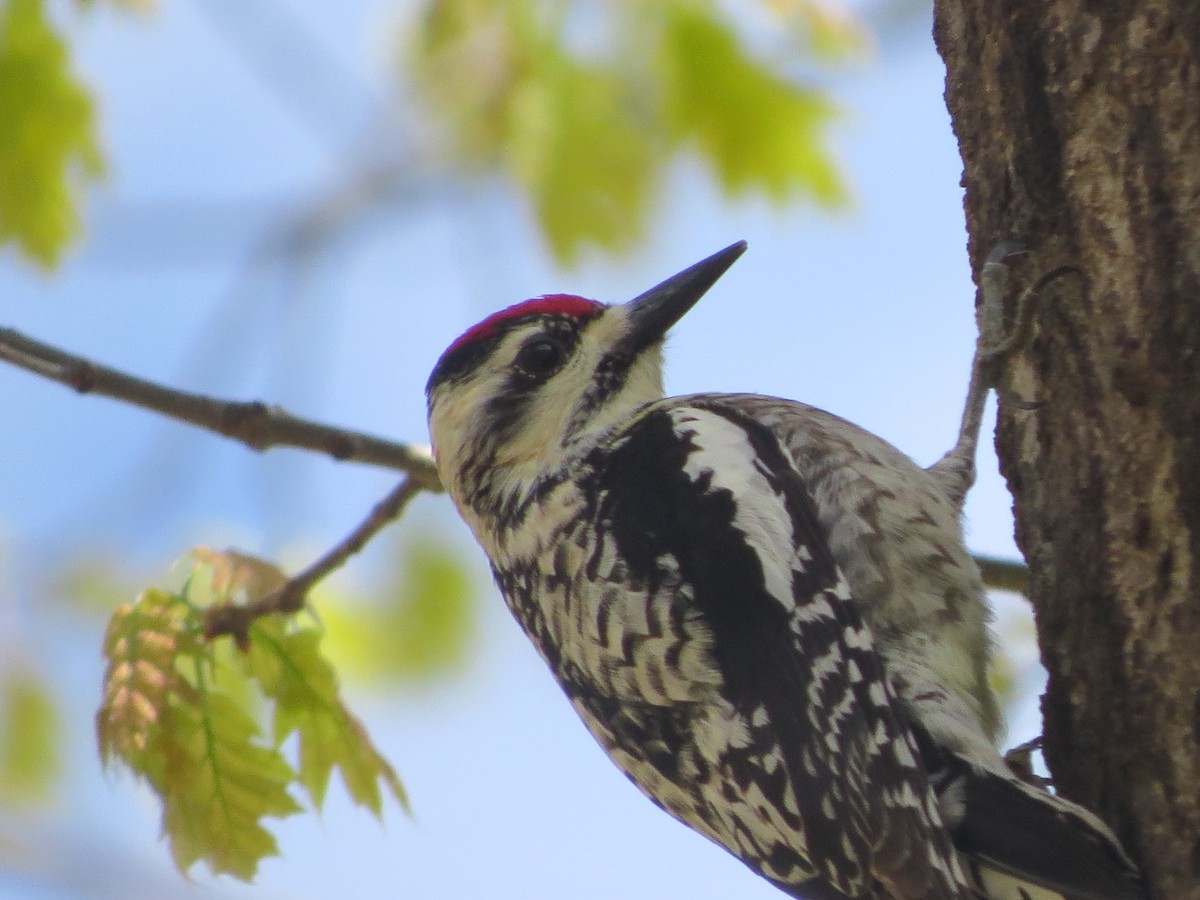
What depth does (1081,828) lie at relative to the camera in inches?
92.9

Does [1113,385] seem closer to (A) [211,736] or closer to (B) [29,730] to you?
Result: (A) [211,736]

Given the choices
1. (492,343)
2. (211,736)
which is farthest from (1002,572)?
(211,736)

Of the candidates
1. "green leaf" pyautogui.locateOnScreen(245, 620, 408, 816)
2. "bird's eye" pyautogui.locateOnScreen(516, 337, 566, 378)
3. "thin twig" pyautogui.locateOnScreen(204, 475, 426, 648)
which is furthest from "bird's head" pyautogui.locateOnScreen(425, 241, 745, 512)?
"green leaf" pyautogui.locateOnScreen(245, 620, 408, 816)

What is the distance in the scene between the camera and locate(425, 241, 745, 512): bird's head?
3.77 meters

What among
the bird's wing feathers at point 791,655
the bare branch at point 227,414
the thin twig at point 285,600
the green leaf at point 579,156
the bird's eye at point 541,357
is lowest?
the bird's wing feathers at point 791,655

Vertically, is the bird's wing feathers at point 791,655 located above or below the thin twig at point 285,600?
below

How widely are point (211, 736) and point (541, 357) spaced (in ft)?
4.19

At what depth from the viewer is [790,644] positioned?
281cm

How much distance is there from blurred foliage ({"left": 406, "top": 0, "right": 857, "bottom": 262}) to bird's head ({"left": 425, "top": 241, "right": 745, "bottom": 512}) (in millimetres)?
507

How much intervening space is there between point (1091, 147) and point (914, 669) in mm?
1046

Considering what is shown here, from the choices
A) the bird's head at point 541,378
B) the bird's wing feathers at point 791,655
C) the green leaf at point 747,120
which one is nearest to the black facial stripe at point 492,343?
the bird's head at point 541,378

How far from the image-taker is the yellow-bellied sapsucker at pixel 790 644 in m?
2.58

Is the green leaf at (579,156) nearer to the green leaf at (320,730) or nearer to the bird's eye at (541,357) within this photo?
the bird's eye at (541,357)

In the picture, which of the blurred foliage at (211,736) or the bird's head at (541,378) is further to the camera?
the bird's head at (541,378)
